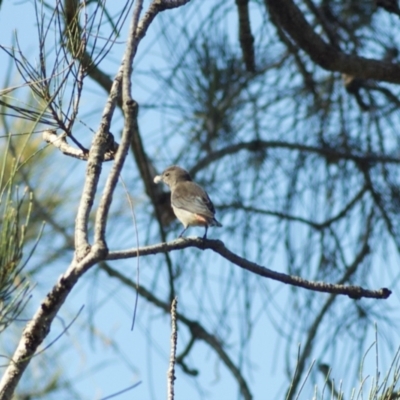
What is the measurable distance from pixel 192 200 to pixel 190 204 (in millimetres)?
28

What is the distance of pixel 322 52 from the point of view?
2.43m

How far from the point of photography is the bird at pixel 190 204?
2531mm

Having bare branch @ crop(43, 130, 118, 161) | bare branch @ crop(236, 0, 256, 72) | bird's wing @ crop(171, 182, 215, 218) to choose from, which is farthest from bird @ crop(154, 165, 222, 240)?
bare branch @ crop(43, 130, 118, 161)

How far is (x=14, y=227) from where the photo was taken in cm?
115

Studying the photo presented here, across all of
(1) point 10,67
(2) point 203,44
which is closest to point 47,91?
(1) point 10,67

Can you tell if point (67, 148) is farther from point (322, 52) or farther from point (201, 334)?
point (201, 334)

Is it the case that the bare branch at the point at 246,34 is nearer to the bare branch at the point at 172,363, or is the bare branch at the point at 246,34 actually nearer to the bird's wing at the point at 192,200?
the bird's wing at the point at 192,200

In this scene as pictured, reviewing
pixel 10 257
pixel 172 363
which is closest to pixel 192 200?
pixel 172 363

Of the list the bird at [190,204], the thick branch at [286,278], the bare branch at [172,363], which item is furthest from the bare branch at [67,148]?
the bird at [190,204]

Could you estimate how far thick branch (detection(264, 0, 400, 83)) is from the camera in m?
2.41

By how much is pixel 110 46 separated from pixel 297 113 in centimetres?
184

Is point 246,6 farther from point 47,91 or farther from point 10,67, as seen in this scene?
point 47,91

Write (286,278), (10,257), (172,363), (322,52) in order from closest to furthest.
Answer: (10,257), (172,363), (286,278), (322,52)

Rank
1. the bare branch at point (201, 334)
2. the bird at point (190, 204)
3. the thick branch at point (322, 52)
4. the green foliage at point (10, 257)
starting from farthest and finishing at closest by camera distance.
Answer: the bare branch at point (201, 334) → the bird at point (190, 204) → the thick branch at point (322, 52) → the green foliage at point (10, 257)
